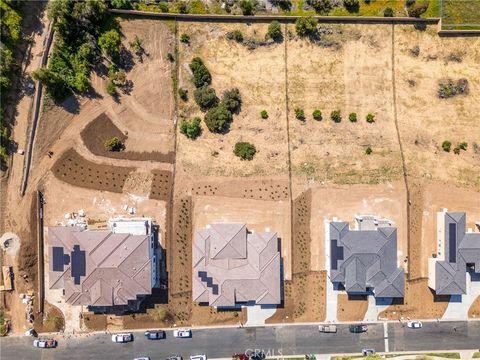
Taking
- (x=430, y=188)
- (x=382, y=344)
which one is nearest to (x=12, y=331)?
(x=382, y=344)

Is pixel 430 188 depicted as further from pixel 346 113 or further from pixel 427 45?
pixel 427 45

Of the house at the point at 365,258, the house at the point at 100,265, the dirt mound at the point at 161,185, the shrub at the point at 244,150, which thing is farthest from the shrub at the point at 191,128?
the house at the point at 365,258

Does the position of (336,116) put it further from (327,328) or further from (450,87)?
(327,328)

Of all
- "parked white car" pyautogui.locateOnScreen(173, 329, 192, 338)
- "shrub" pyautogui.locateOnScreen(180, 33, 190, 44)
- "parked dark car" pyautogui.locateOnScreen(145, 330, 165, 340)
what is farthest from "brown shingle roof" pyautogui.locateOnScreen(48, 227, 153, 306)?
"shrub" pyautogui.locateOnScreen(180, 33, 190, 44)

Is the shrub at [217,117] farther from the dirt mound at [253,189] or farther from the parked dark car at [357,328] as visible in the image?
the parked dark car at [357,328]

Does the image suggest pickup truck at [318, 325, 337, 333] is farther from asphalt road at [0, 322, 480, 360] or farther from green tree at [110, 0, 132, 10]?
green tree at [110, 0, 132, 10]

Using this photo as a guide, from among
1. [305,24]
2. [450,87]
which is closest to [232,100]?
[305,24]
